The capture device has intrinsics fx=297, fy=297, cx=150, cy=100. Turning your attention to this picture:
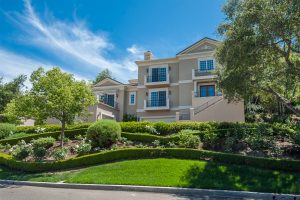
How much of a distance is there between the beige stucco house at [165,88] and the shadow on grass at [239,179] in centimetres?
1727

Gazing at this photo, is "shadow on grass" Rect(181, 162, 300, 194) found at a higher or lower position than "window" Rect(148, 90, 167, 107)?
lower

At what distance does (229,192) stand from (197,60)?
24.9 metres

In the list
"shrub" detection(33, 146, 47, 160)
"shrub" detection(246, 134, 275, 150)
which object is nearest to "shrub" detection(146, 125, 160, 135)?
"shrub" detection(246, 134, 275, 150)

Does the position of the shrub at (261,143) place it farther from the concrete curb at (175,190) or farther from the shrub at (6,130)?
the shrub at (6,130)

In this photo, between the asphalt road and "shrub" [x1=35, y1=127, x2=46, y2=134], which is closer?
the asphalt road

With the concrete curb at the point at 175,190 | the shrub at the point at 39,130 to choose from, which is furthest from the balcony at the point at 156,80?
the concrete curb at the point at 175,190

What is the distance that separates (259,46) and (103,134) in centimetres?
949

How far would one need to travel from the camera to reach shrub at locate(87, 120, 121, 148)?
16.8 meters

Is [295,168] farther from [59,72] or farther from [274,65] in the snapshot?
[59,72]

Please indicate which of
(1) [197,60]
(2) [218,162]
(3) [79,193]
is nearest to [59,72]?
(3) [79,193]

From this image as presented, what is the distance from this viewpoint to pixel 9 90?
1714 inches

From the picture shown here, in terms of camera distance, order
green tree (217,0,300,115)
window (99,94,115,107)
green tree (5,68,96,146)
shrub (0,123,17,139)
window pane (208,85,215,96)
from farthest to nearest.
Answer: window (99,94,115,107) < window pane (208,85,215,96) < shrub (0,123,17,139) < green tree (5,68,96,146) < green tree (217,0,300,115)

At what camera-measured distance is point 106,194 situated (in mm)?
10539

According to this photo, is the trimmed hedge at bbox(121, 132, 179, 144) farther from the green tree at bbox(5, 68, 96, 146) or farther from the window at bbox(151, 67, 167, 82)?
the window at bbox(151, 67, 167, 82)
